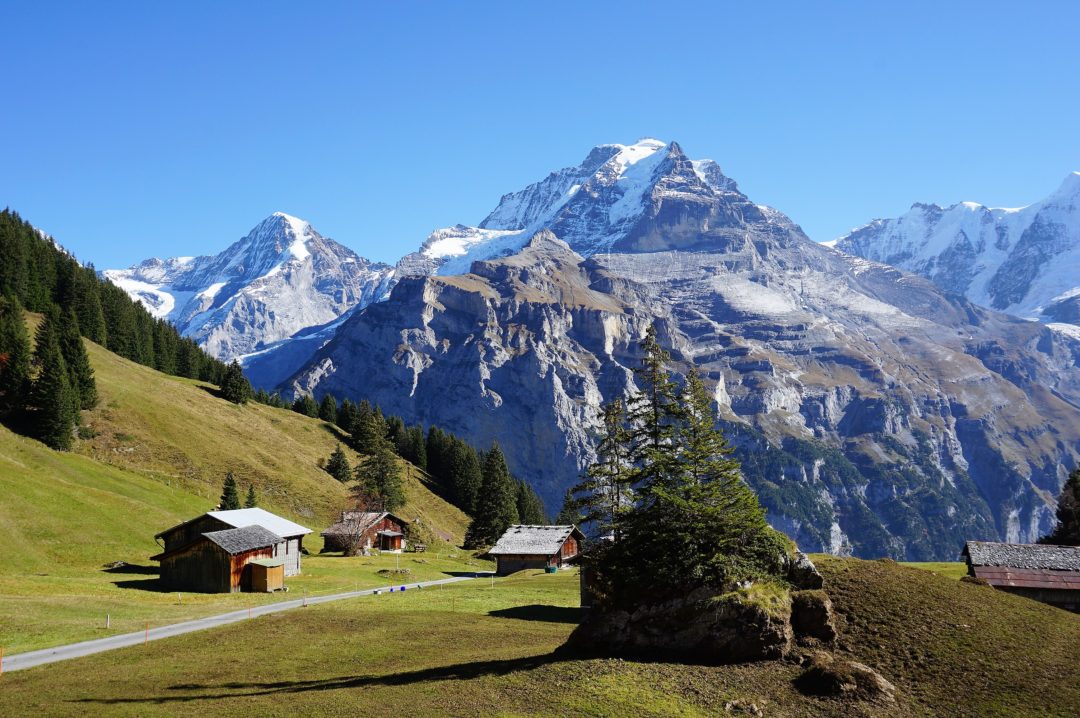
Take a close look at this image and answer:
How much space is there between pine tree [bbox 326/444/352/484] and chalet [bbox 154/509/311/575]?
1773 inches

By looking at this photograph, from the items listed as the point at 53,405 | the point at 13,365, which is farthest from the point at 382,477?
the point at 13,365

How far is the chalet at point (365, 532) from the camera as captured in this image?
325ft

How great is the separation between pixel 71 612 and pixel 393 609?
1951cm

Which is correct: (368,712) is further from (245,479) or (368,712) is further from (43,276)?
(43,276)

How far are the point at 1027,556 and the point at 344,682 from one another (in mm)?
55171

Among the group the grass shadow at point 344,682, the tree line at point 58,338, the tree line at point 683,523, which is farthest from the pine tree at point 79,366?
the tree line at point 683,523

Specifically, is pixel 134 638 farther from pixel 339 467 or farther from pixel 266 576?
pixel 339 467

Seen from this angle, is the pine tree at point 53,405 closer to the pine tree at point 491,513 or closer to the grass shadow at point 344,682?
the pine tree at point 491,513

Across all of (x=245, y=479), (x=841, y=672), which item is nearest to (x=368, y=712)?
(x=841, y=672)

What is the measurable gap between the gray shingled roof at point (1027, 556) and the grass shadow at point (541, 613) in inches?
1259

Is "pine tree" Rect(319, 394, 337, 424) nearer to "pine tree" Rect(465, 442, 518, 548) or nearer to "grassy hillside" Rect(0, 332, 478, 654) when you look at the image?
"grassy hillside" Rect(0, 332, 478, 654)

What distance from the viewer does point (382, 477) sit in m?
117

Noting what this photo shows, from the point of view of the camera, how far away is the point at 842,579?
111ft

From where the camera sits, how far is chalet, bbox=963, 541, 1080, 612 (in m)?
56.1
